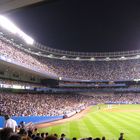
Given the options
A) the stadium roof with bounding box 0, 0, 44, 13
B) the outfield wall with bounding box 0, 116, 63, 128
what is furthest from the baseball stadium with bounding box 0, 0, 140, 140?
the stadium roof with bounding box 0, 0, 44, 13

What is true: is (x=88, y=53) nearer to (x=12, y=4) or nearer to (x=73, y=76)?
Result: (x=73, y=76)

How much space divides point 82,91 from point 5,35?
123ft

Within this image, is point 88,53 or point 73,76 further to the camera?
point 88,53

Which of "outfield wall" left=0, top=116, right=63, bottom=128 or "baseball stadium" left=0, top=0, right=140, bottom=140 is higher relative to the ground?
"baseball stadium" left=0, top=0, right=140, bottom=140

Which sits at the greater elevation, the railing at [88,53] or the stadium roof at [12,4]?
the railing at [88,53]

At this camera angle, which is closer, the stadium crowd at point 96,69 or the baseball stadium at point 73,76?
the baseball stadium at point 73,76

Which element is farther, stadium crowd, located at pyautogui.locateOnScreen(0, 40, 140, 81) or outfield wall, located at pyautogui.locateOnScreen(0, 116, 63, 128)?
stadium crowd, located at pyautogui.locateOnScreen(0, 40, 140, 81)

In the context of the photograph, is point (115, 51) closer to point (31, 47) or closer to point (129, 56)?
point (129, 56)

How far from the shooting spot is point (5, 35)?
49.5 metres

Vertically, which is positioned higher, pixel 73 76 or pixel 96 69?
pixel 96 69

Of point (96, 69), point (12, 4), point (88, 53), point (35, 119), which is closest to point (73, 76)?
point (96, 69)

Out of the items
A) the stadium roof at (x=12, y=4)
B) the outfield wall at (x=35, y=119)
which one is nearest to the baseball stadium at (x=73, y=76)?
the outfield wall at (x=35, y=119)

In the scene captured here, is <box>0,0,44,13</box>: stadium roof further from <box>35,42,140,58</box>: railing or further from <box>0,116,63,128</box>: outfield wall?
<box>35,42,140,58</box>: railing

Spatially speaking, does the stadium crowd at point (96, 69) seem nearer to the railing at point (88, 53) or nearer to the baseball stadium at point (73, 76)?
the baseball stadium at point (73, 76)
